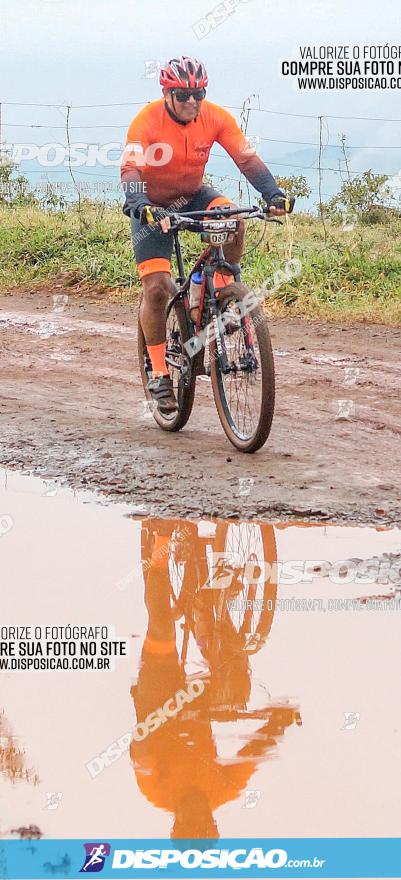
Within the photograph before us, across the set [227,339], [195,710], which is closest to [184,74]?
[227,339]

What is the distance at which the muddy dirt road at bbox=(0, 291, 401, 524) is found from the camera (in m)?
5.96

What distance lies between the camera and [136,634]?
169 inches

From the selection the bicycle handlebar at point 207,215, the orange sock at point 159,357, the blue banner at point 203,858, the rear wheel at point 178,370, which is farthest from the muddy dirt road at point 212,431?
the blue banner at point 203,858

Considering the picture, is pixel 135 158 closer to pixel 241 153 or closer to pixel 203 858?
pixel 241 153

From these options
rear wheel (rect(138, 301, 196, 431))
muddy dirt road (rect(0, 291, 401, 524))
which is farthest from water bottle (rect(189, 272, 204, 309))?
muddy dirt road (rect(0, 291, 401, 524))

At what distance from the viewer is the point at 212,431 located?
Result: 7.50 metres

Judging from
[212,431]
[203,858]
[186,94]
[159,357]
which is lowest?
[203,858]

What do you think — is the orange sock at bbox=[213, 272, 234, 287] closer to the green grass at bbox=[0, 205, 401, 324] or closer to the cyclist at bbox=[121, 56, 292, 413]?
the cyclist at bbox=[121, 56, 292, 413]

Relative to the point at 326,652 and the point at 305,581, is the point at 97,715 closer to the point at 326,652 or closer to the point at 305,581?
the point at 326,652

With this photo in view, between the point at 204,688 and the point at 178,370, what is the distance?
3624 millimetres

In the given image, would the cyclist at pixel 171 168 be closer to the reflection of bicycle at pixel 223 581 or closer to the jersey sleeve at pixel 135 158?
the jersey sleeve at pixel 135 158

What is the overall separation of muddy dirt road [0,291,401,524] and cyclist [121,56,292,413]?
26.8 inches

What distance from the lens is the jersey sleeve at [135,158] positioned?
670 centimetres

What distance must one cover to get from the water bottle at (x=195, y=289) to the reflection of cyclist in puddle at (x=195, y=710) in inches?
87.3
